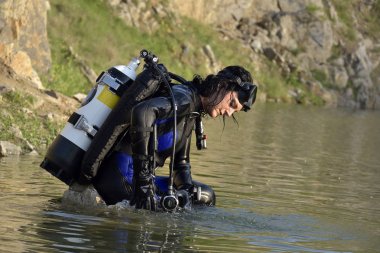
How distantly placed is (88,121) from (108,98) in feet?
0.87

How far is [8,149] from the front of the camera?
43.3 feet

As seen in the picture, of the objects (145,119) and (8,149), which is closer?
(145,119)

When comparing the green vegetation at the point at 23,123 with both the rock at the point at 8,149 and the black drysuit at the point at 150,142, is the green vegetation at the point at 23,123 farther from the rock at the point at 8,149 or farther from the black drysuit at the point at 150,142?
the black drysuit at the point at 150,142

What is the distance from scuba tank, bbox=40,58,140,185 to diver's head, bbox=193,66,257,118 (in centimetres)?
68

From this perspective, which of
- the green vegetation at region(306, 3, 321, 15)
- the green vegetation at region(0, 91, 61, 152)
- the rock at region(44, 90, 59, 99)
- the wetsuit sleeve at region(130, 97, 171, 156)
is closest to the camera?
the wetsuit sleeve at region(130, 97, 171, 156)

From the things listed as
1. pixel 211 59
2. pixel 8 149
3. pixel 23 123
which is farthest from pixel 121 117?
pixel 211 59

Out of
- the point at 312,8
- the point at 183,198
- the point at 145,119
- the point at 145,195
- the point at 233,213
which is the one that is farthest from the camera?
the point at 312,8

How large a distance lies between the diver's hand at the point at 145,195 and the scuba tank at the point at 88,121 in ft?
2.04


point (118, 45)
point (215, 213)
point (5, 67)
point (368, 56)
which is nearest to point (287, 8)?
point (368, 56)

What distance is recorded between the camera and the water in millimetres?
7867

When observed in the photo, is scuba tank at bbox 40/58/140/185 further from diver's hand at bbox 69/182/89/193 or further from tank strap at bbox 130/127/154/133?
tank strap at bbox 130/127/154/133

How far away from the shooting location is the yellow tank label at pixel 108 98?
8.92 m

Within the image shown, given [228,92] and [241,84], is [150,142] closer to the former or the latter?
[228,92]

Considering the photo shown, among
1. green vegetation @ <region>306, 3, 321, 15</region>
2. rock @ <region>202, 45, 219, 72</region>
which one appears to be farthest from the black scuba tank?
green vegetation @ <region>306, 3, 321, 15</region>
